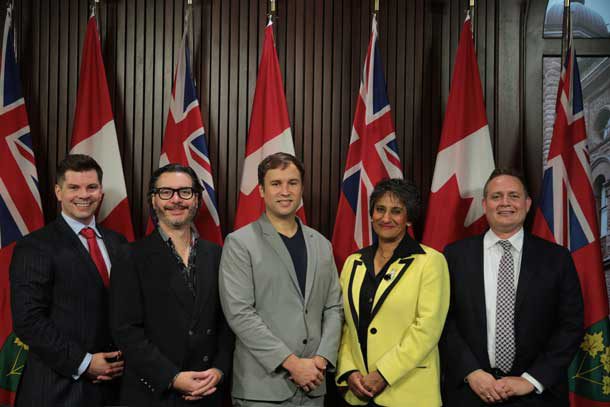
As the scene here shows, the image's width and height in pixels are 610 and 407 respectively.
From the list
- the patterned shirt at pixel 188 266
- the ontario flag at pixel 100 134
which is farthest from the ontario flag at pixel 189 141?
the patterned shirt at pixel 188 266

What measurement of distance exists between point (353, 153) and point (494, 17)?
3.94ft

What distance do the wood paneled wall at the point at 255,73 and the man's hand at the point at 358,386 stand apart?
1252 millimetres

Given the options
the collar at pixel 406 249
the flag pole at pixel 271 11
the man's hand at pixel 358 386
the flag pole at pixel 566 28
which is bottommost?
the man's hand at pixel 358 386

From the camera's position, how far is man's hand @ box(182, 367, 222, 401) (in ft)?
7.80

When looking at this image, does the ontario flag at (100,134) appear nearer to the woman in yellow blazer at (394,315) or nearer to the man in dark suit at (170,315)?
the man in dark suit at (170,315)

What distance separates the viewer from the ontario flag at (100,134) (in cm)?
330

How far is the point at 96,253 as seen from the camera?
2.66m

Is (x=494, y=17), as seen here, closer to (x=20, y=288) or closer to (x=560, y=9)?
Answer: (x=560, y=9)

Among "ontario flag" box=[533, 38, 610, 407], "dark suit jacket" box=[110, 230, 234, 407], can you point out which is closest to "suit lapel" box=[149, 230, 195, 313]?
"dark suit jacket" box=[110, 230, 234, 407]

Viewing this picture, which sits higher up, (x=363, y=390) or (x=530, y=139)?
(x=530, y=139)

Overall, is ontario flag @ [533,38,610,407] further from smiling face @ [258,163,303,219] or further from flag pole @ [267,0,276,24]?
flag pole @ [267,0,276,24]

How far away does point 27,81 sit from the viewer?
143 inches

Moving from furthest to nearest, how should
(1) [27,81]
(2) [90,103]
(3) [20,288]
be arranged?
(1) [27,81]
(2) [90,103]
(3) [20,288]

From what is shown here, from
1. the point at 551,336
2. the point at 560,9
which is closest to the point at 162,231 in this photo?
the point at 551,336
